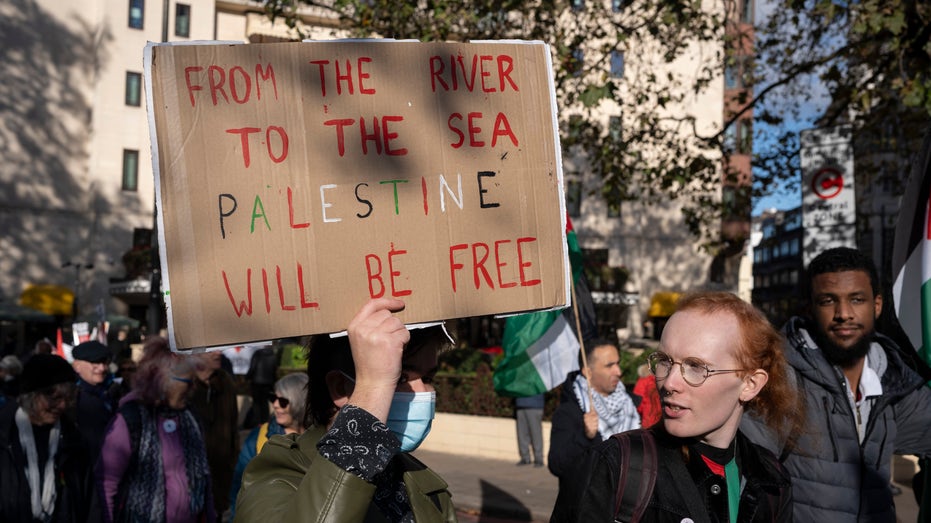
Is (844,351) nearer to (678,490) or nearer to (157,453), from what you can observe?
(678,490)

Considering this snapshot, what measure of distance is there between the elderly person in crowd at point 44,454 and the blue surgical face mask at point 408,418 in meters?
3.29

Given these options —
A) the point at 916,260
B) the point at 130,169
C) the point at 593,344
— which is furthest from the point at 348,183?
the point at 130,169

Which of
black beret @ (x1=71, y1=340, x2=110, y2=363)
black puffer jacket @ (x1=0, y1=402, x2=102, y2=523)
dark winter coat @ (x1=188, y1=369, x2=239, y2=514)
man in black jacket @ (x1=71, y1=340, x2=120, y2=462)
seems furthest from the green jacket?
black beret @ (x1=71, y1=340, x2=110, y2=363)

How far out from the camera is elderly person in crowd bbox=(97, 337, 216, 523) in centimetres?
489

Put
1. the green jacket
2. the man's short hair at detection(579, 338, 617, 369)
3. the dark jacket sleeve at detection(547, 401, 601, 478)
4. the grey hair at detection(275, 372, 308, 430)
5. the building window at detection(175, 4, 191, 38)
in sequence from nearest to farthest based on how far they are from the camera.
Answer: the green jacket → the grey hair at detection(275, 372, 308, 430) → the dark jacket sleeve at detection(547, 401, 601, 478) → the man's short hair at detection(579, 338, 617, 369) → the building window at detection(175, 4, 191, 38)

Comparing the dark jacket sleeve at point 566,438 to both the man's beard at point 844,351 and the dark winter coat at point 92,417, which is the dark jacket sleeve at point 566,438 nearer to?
the man's beard at point 844,351

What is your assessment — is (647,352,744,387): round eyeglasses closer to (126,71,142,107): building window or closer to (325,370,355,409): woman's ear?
(325,370,355,409): woman's ear

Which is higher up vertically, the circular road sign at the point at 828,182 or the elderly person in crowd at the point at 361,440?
the circular road sign at the point at 828,182

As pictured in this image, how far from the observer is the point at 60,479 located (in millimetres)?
5246

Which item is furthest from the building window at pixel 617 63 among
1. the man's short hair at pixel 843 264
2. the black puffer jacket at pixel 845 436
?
the black puffer jacket at pixel 845 436

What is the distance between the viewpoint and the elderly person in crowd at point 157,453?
4891 millimetres

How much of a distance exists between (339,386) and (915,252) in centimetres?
277

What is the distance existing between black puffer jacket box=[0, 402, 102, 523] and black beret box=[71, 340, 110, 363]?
1877 millimetres

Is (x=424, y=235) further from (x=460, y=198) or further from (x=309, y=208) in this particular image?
(x=309, y=208)
